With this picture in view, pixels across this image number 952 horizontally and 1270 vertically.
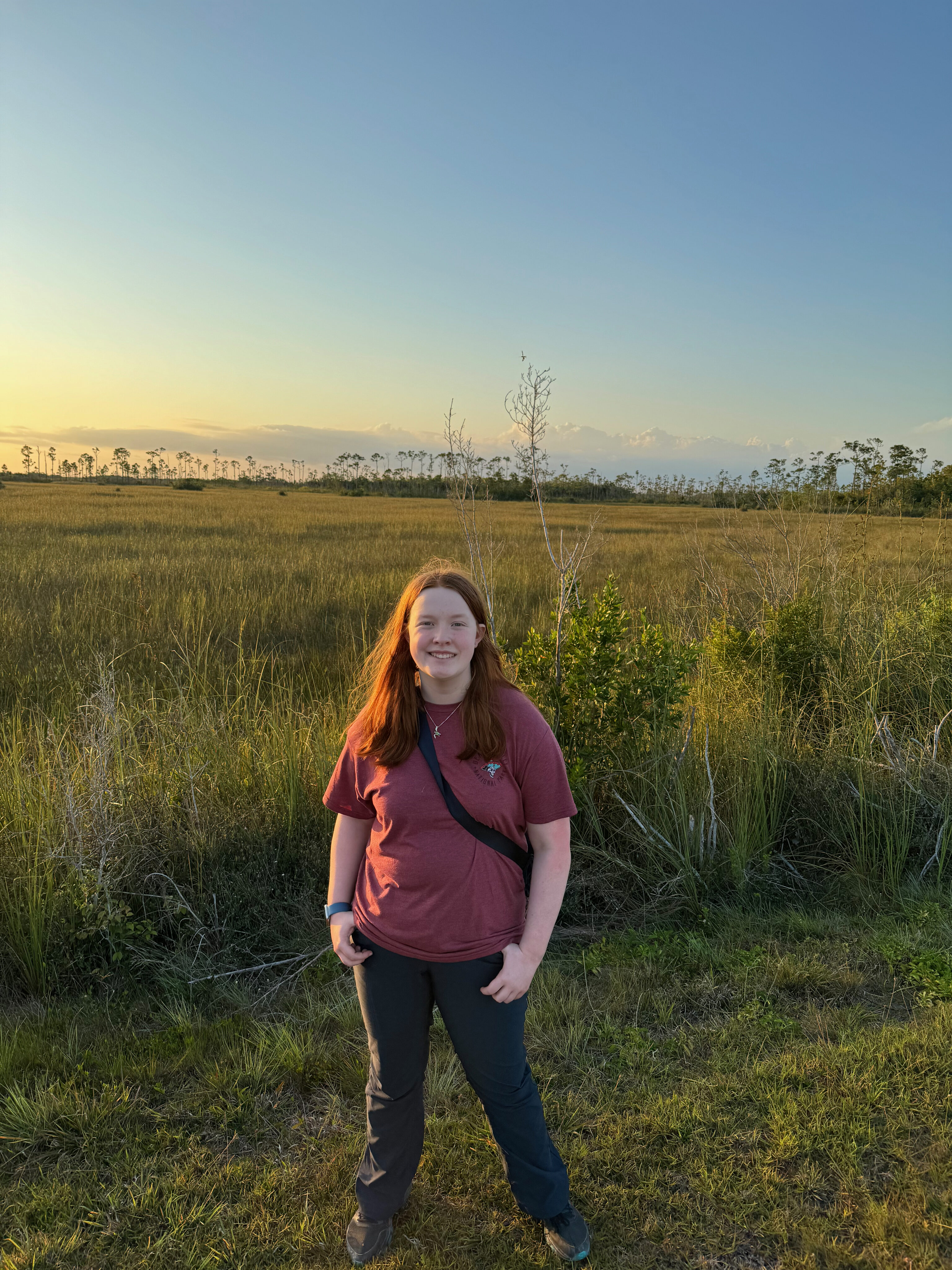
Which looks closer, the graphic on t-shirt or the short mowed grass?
the graphic on t-shirt

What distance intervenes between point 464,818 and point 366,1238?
3.99 ft

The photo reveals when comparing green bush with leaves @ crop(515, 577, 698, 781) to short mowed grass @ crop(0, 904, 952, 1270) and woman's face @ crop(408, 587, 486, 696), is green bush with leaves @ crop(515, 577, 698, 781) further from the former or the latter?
woman's face @ crop(408, 587, 486, 696)

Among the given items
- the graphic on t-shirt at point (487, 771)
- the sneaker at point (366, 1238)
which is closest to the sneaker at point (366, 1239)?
the sneaker at point (366, 1238)

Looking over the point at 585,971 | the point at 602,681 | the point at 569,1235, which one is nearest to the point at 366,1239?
the point at 569,1235

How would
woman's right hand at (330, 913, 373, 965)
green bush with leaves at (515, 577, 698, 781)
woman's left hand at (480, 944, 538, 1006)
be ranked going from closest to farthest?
woman's left hand at (480, 944, 538, 1006)
woman's right hand at (330, 913, 373, 965)
green bush with leaves at (515, 577, 698, 781)

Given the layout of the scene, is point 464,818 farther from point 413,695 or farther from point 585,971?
point 585,971

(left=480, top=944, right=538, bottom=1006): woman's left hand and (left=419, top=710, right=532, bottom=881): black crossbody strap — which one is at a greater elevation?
(left=419, top=710, right=532, bottom=881): black crossbody strap

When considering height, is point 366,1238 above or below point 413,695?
below

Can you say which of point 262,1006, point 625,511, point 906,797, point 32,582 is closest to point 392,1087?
point 262,1006

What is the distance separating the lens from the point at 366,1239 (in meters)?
2.04

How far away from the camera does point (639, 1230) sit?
6.90ft

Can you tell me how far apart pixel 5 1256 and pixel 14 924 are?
157 cm

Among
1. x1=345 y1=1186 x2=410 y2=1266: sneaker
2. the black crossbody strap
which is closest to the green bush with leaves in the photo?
the black crossbody strap

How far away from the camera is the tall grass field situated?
84.9 inches
